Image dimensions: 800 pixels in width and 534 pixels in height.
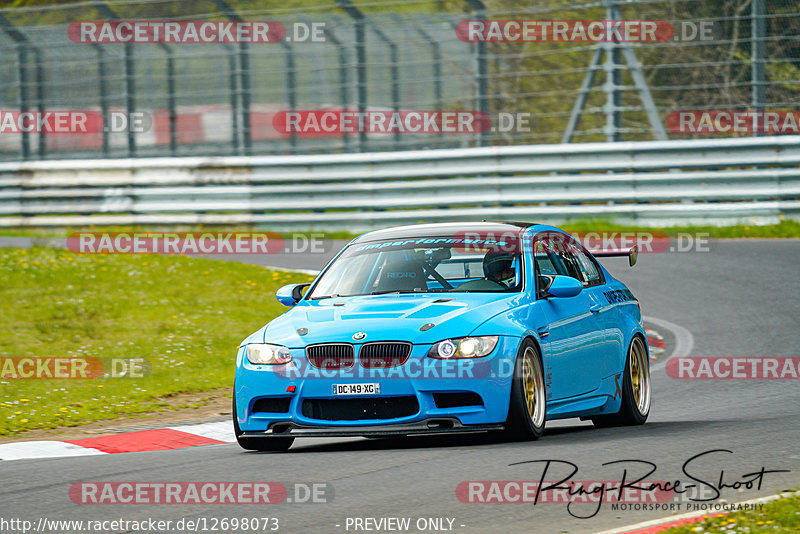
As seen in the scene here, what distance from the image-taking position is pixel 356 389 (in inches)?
314

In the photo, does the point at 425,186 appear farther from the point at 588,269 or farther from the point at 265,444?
the point at 265,444

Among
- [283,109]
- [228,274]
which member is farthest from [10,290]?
[283,109]

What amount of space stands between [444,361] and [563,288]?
1.20m

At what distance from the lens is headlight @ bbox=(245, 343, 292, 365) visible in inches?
323

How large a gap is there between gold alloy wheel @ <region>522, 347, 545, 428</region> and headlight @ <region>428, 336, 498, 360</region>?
10.9 inches

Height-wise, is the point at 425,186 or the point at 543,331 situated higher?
the point at 425,186

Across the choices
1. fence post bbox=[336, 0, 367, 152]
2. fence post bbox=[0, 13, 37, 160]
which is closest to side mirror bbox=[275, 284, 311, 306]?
fence post bbox=[336, 0, 367, 152]

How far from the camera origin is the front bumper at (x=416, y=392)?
792cm

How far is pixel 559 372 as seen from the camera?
8.75m

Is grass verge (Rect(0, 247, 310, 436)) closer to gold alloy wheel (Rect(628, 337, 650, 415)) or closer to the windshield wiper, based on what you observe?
the windshield wiper

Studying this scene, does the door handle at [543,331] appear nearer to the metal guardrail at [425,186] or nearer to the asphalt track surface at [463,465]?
the asphalt track surface at [463,465]

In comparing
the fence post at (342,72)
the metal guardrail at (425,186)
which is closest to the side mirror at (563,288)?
the metal guardrail at (425,186)

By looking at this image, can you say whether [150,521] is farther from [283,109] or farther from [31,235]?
[31,235]

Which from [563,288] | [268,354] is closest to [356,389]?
[268,354]
